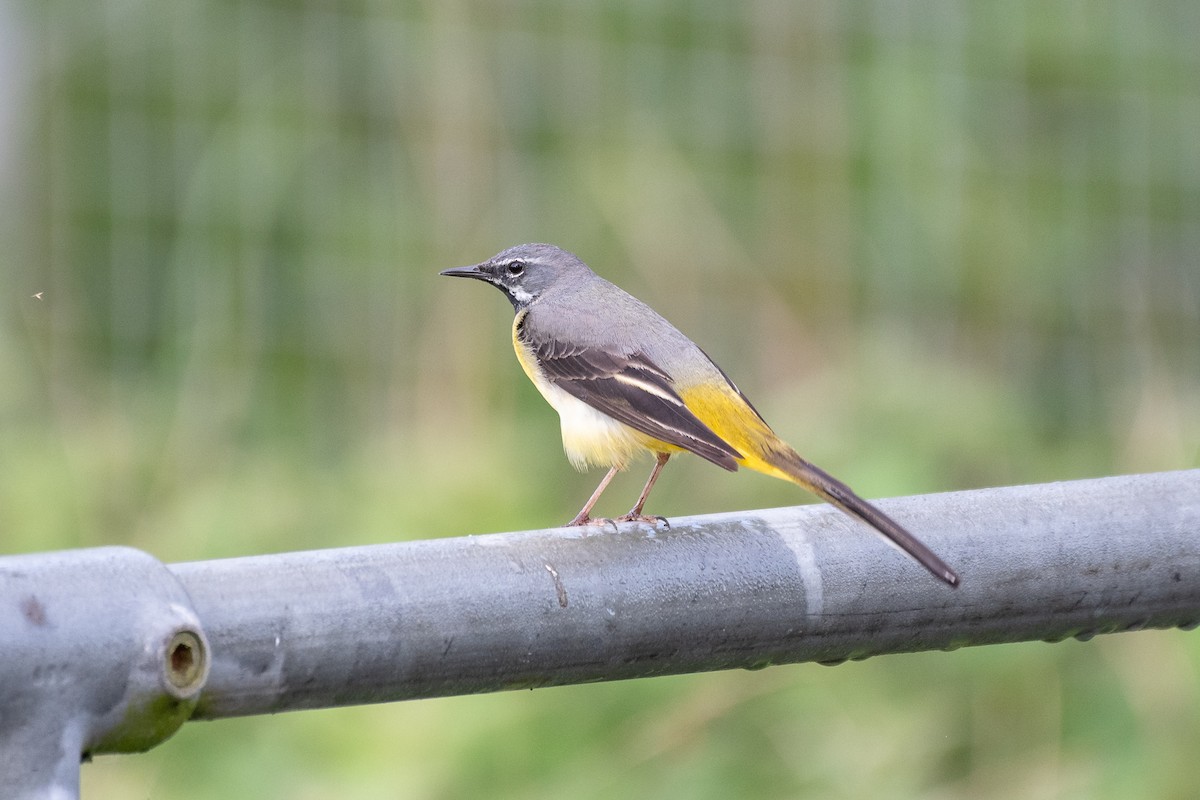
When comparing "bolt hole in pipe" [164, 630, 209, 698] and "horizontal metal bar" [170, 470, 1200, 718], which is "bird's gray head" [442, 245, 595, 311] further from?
"bolt hole in pipe" [164, 630, 209, 698]

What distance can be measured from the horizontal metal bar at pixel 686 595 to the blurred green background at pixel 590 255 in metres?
2.86

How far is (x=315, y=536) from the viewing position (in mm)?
5926

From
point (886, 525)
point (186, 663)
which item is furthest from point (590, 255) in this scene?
point (186, 663)

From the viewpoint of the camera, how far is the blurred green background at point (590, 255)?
5.88 meters

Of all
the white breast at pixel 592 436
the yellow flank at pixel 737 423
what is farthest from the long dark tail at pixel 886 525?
the white breast at pixel 592 436

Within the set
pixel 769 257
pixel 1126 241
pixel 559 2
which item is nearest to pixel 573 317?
pixel 769 257

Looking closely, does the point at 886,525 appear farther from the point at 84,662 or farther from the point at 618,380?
the point at 618,380

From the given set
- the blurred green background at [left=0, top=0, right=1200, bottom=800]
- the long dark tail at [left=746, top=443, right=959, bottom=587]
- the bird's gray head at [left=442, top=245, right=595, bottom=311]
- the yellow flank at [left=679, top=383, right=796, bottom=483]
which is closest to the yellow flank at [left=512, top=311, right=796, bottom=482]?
the yellow flank at [left=679, top=383, right=796, bottom=483]

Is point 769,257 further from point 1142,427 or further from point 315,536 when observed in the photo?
point 315,536

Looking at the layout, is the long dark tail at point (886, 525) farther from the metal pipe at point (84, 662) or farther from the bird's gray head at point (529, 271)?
the bird's gray head at point (529, 271)

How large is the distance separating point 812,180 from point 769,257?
0.42 m

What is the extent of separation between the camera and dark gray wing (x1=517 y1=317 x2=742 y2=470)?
365cm

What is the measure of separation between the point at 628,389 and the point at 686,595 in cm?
192

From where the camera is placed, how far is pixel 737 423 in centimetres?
379
